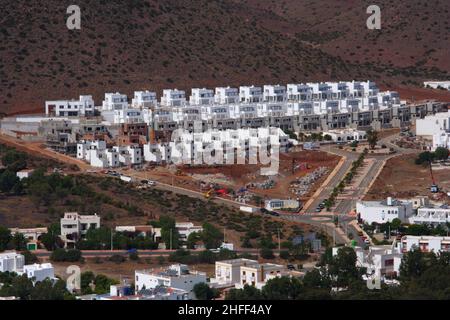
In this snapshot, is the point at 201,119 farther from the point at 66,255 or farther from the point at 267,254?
the point at 66,255

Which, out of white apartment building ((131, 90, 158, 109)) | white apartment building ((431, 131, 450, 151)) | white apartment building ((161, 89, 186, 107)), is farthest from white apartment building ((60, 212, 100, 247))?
white apartment building ((161, 89, 186, 107))

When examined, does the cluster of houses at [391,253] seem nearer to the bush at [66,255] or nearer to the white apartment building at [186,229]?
the white apartment building at [186,229]

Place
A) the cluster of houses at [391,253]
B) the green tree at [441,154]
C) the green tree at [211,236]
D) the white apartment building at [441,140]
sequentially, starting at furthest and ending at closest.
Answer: the white apartment building at [441,140], the green tree at [441,154], the green tree at [211,236], the cluster of houses at [391,253]

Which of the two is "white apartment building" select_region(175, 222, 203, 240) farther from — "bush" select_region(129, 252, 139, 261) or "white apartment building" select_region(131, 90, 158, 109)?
"white apartment building" select_region(131, 90, 158, 109)

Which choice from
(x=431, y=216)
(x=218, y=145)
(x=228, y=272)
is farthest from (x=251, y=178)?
(x=228, y=272)

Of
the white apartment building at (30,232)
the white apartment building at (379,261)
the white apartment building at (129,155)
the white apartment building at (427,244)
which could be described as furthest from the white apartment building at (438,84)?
the white apartment building at (379,261)
